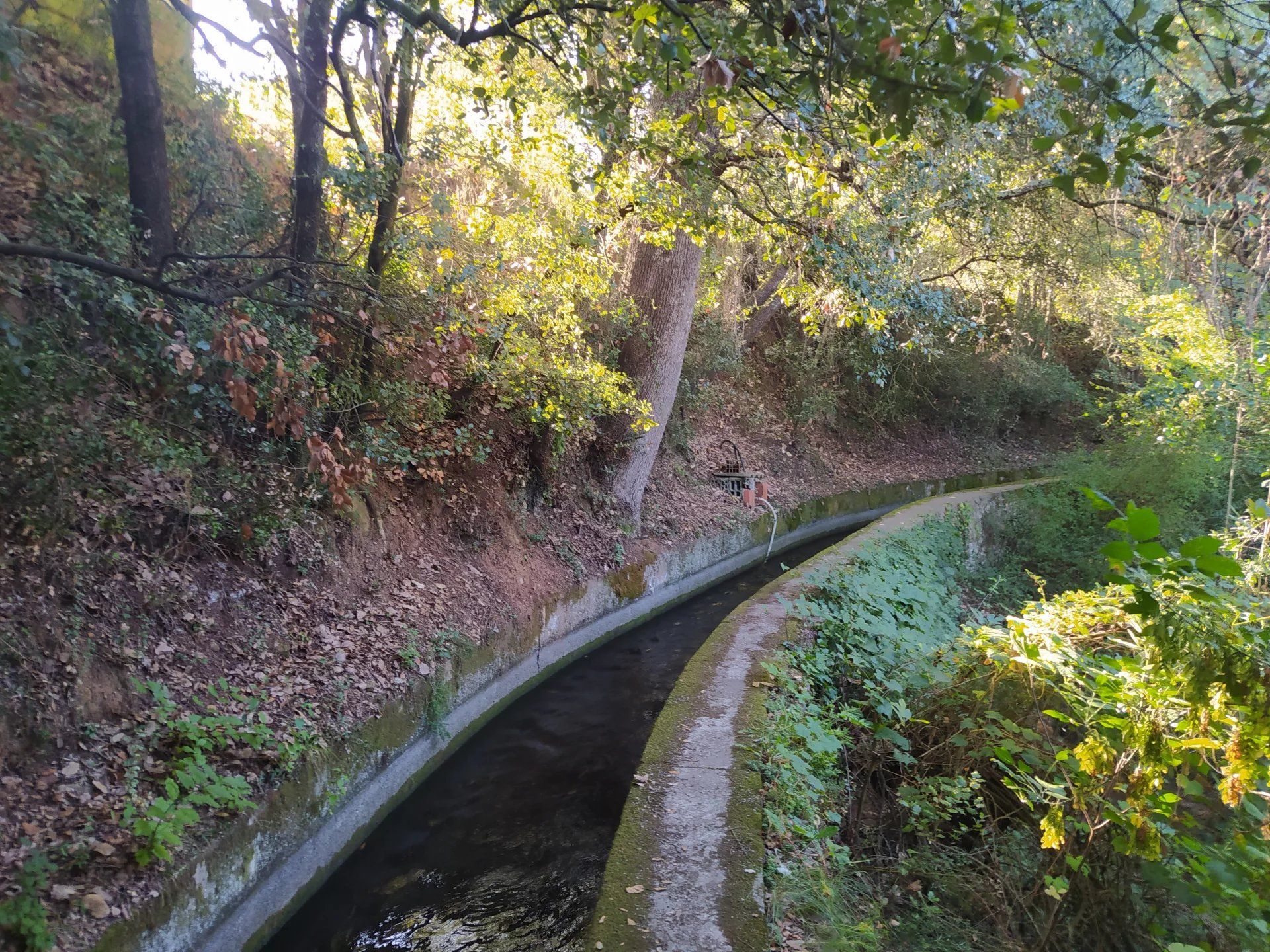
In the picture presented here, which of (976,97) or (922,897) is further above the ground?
(976,97)

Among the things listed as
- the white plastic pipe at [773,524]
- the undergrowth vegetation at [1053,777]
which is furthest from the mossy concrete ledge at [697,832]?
the white plastic pipe at [773,524]

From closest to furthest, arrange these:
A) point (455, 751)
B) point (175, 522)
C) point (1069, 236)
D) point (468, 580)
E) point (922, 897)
Answer: point (922, 897), point (175, 522), point (455, 751), point (468, 580), point (1069, 236)

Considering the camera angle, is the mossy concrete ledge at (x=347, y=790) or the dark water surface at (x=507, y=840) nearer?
the mossy concrete ledge at (x=347, y=790)

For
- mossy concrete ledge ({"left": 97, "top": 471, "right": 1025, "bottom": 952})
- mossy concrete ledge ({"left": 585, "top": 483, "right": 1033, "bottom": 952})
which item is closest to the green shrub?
mossy concrete ledge ({"left": 97, "top": 471, "right": 1025, "bottom": 952})

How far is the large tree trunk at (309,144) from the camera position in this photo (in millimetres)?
5891

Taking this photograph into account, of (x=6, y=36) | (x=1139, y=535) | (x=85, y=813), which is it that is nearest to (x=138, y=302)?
(x=6, y=36)

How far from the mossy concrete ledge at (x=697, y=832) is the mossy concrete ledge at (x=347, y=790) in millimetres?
2169

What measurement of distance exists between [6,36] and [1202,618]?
191 inches

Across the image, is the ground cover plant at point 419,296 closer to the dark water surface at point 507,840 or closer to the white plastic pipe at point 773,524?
the dark water surface at point 507,840

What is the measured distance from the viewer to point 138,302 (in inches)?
179

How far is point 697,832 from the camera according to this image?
11.5 feet

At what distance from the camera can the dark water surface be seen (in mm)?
4344

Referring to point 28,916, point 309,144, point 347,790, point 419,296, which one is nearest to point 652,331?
point 419,296

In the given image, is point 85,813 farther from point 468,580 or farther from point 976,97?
point 976,97
